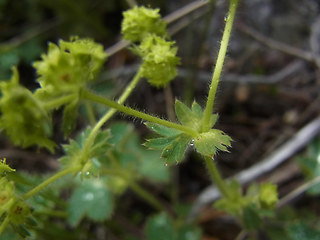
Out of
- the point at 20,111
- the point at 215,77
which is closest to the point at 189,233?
the point at 215,77

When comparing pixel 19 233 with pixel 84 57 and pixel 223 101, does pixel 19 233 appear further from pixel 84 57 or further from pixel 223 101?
pixel 223 101

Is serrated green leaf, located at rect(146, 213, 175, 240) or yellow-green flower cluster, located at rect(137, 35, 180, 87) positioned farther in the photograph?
serrated green leaf, located at rect(146, 213, 175, 240)

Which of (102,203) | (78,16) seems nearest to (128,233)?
(102,203)

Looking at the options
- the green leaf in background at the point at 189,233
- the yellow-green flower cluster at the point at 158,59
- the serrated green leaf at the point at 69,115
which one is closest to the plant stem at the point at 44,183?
the serrated green leaf at the point at 69,115

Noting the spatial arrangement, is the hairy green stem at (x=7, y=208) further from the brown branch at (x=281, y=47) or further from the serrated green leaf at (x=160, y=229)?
the brown branch at (x=281, y=47)

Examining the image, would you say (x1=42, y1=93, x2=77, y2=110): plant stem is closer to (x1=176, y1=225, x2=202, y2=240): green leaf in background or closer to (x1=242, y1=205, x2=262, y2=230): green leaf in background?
(x1=242, y1=205, x2=262, y2=230): green leaf in background

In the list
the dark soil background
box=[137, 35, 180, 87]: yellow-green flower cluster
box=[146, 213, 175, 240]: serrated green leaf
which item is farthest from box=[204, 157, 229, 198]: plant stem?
the dark soil background

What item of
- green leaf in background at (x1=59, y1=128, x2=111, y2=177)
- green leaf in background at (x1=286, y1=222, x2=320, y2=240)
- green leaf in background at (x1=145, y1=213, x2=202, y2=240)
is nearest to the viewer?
green leaf in background at (x1=59, y1=128, x2=111, y2=177)
